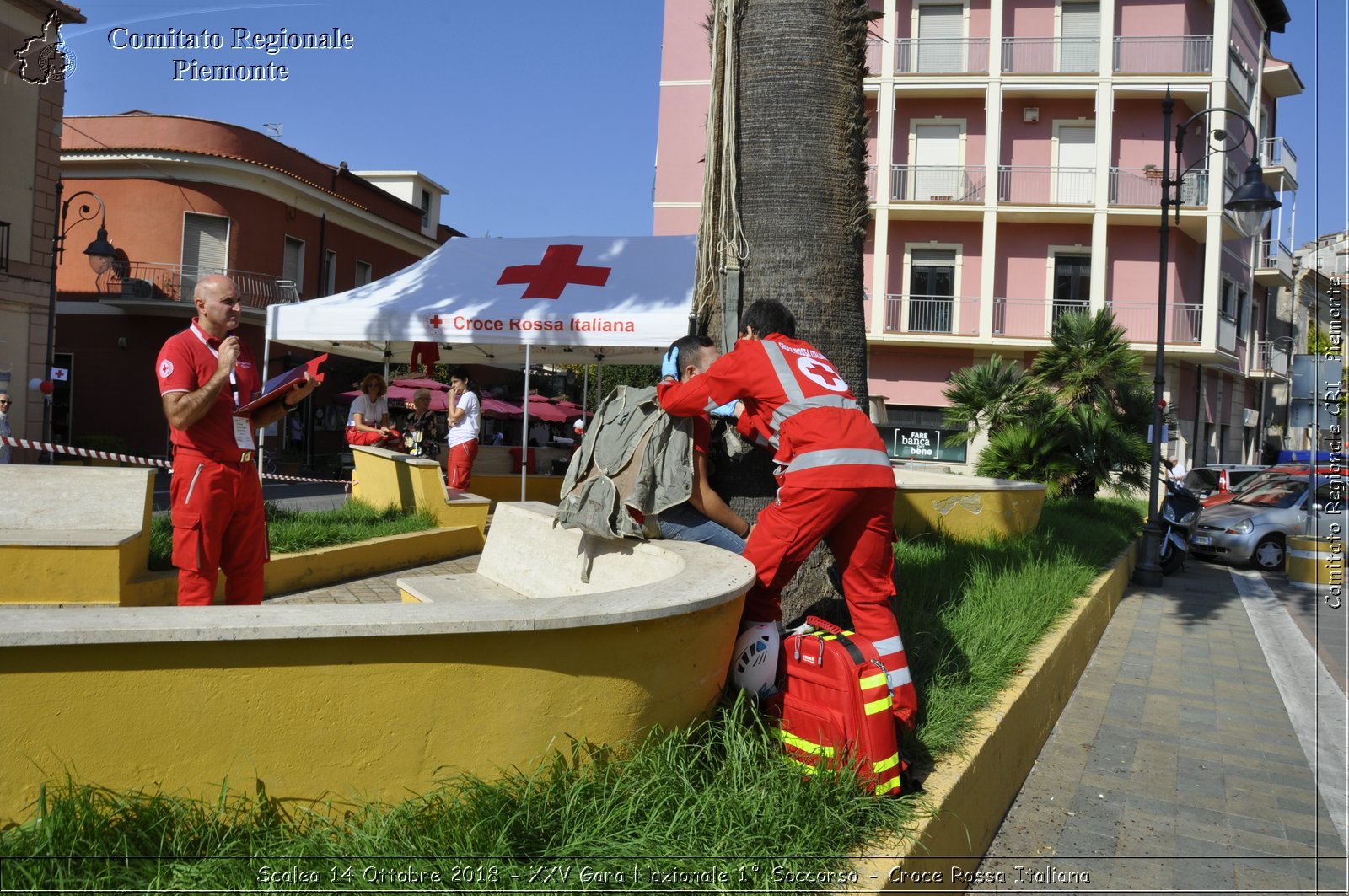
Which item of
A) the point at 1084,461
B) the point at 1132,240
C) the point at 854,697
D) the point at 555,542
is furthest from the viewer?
the point at 1132,240

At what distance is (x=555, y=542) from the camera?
15.1 ft

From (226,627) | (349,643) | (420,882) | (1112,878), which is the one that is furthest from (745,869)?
(1112,878)

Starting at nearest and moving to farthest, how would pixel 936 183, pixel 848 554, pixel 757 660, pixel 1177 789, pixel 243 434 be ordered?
pixel 757 660
pixel 848 554
pixel 243 434
pixel 1177 789
pixel 936 183

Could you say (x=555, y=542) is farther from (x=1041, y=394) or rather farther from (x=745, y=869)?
(x=1041, y=394)

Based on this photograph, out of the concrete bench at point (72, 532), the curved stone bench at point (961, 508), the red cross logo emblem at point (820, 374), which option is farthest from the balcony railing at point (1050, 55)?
the red cross logo emblem at point (820, 374)

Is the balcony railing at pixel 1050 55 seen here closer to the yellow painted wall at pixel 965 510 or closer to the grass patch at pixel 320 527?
the yellow painted wall at pixel 965 510

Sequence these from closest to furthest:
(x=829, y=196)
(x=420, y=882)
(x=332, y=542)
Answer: (x=420, y=882), (x=829, y=196), (x=332, y=542)

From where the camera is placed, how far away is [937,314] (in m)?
30.7

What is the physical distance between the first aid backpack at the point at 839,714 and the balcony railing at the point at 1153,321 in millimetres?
29259

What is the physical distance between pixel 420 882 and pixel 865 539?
6.99 feet

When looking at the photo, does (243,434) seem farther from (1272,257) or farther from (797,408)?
(1272,257)

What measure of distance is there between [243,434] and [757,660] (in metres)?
2.54

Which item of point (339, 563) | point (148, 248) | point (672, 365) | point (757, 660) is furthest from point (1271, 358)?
point (757, 660)

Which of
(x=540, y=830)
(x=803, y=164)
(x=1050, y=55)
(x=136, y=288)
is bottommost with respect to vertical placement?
(x=540, y=830)
